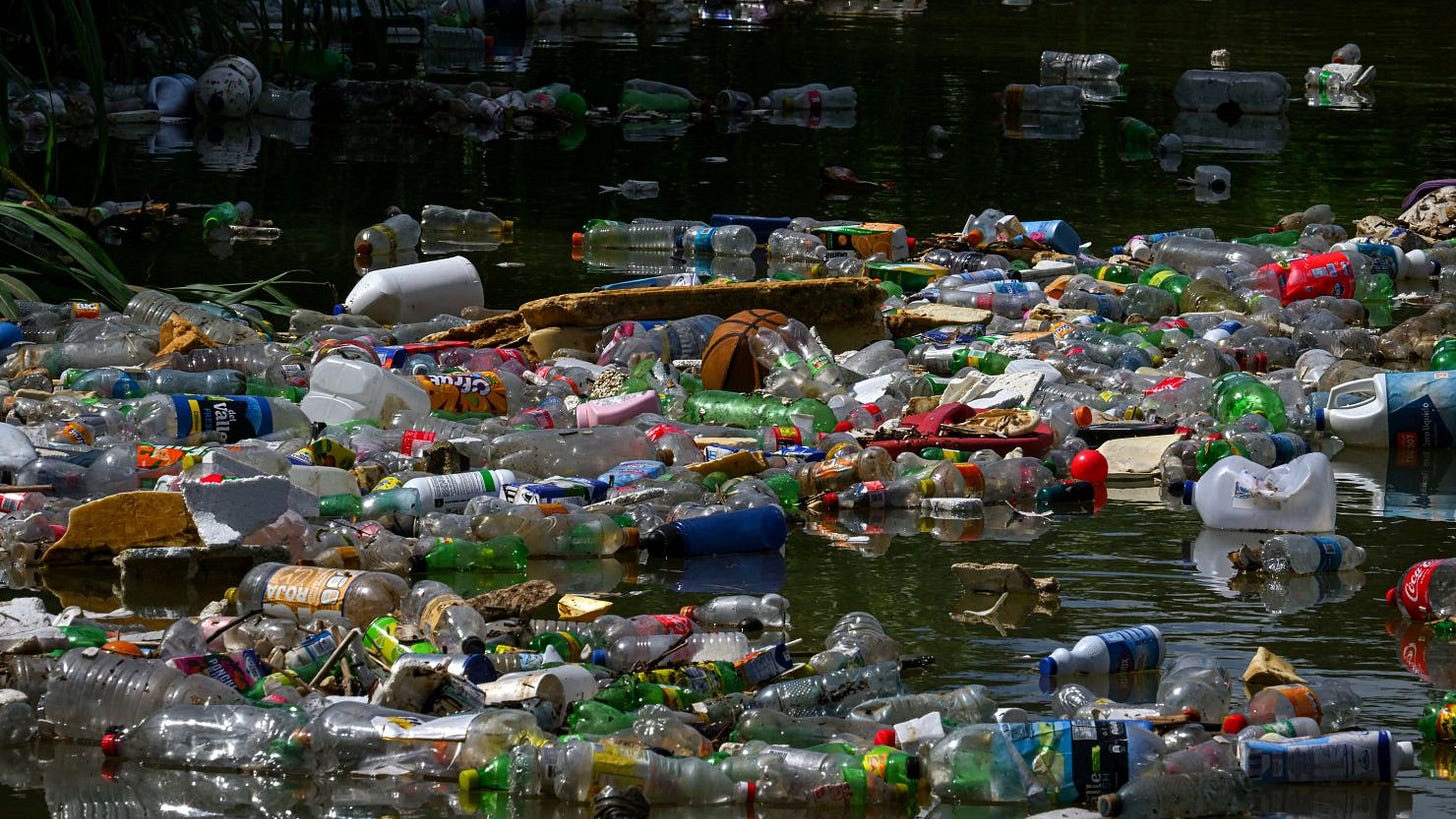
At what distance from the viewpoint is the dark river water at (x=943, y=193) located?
5219 mm

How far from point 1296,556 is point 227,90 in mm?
13953

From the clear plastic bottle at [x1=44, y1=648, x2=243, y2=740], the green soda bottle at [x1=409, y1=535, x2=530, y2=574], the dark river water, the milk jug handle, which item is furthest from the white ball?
the clear plastic bottle at [x1=44, y1=648, x2=243, y2=740]

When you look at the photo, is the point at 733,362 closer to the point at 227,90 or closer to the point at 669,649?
the point at 669,649

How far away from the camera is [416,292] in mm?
10180

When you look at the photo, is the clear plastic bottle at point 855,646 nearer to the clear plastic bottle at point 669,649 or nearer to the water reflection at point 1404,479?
the clear plastic bottle at point 669,649

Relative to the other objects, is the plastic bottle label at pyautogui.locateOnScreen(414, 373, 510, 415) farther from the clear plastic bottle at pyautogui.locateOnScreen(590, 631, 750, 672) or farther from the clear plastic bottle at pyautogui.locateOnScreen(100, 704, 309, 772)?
the clear plastic bottle at pyautogui.locateOnScreen(100, 704, 309, 772)

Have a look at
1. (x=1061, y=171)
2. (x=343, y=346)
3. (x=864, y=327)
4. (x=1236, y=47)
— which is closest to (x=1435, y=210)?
(x=1061, y=171)

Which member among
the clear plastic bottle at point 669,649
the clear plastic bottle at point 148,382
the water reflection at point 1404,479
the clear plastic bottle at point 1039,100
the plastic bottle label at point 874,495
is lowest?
the water reflection at point 1404,479

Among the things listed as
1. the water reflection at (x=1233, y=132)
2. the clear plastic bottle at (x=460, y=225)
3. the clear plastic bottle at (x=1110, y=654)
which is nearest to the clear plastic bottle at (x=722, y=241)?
the clear plastic bottle at (x=460, y=225)

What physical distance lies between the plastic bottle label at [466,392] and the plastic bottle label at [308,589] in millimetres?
2330

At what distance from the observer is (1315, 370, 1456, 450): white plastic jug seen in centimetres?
782

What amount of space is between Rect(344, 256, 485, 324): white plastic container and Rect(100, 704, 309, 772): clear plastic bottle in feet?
18.2

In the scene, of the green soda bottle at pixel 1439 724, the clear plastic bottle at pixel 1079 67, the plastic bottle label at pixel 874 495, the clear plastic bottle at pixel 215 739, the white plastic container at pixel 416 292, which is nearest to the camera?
the clear plastic bottle at pixel 215 739

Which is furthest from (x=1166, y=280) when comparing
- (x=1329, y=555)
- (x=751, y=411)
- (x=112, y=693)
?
(x=112, y=693)
